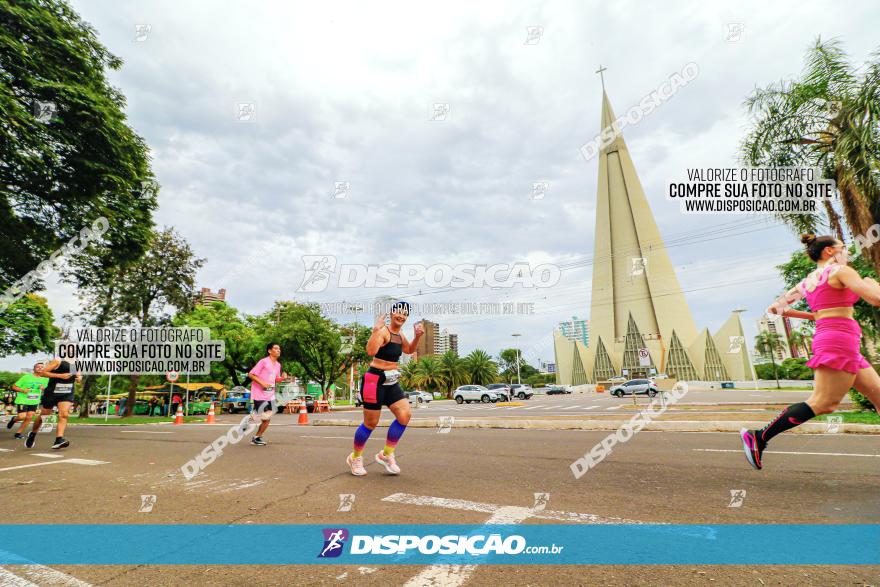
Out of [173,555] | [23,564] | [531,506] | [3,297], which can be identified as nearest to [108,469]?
[23,564]

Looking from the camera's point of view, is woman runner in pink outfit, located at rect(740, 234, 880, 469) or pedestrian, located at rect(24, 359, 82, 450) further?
pedestrian, located at rect(24, 359, 82, 450)

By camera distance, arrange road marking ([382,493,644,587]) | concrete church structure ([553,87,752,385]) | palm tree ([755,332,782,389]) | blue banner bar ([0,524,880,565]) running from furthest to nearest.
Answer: concrete church structure ([553,87,752,385]), palm tree ([755,332,782,389]), blue banner bar ([0,524,880,565]), road marking ([382,493,644,587])

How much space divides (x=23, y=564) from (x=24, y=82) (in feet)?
40.7

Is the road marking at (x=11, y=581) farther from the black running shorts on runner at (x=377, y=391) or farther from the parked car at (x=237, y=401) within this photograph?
the parked car at (x=237, y=401)

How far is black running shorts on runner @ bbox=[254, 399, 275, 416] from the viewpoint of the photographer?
8.23 metres

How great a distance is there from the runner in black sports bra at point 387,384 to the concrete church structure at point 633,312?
82.2 meters

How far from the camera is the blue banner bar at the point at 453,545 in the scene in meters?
2.28

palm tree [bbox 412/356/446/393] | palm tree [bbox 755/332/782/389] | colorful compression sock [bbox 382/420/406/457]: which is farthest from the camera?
palm tree [bbox 412/356/446/393]

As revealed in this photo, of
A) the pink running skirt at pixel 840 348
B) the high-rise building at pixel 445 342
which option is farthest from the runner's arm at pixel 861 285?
the high-rise building at pixel 445 342

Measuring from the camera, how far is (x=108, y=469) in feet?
17.9

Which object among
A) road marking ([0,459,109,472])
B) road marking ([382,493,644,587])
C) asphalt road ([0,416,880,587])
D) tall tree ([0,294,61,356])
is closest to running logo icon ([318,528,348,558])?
asphalt road ([0,416,880,587])

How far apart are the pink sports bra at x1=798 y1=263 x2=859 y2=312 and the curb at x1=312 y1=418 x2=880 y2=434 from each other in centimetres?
586

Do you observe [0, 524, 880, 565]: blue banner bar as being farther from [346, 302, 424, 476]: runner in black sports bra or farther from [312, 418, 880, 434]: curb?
[312, 418, 880, 434]: curb

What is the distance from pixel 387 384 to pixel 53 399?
8.20 meters
